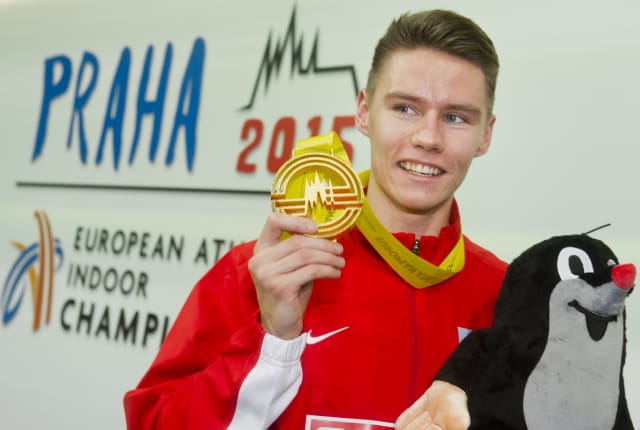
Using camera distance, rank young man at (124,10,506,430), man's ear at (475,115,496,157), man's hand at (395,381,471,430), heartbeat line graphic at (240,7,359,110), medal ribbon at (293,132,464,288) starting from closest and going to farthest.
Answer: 1. man's hand at (395,381,471,430)
2. young man at (124,10,506,430)
3. medal ribbon at (293,132,464,288)
4. man's ear at (475,115,496,157)
5. heartbeat line graphic at (240,7,359,110)

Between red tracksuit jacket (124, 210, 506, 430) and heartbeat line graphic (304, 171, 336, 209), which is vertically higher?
heartbeat line graphic (304, 171, 336, 209)

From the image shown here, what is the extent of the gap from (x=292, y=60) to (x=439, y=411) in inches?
51.5

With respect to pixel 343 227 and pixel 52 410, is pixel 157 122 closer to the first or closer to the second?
pixel 52 410

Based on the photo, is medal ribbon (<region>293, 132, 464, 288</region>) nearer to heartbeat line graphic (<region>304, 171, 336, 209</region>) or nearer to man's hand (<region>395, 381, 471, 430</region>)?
heartbeat line graphic (<region>304, 171, 336, 209</region>)

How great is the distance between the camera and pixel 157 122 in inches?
86.4

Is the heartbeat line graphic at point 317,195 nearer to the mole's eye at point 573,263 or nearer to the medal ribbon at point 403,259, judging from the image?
the medal ribbon at point 403,259

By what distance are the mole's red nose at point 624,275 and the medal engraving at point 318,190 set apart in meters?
0.32

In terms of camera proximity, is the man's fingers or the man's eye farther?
the man's eye

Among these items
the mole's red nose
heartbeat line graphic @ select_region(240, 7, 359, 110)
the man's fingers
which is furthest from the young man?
heartbeat line graphic @ select_region(240, 7, 359, 110)

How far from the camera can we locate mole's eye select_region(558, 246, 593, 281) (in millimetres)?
908

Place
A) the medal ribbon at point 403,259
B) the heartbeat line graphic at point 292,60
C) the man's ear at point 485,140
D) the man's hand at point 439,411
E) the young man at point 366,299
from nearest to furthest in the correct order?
the man's hand at point 439,411
the young man at point 366,299
the medal ribbon at point 403,259
the man's ear at point 485,140
the heartbeat line graphic at point 292,60

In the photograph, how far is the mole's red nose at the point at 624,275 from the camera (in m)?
0.85

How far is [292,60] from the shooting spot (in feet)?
6.46

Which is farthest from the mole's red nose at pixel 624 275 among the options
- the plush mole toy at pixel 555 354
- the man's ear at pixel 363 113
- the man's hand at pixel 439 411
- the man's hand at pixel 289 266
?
the man's ear at pixel 363 113
